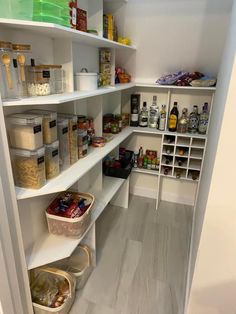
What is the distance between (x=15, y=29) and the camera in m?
1.06

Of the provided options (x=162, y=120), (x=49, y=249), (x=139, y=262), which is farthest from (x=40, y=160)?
(x=162, y=120)

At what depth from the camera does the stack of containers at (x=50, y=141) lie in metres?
1.16

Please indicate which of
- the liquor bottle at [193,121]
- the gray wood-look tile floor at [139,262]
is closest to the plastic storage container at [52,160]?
the gray wood-look tile floor at [139,262]

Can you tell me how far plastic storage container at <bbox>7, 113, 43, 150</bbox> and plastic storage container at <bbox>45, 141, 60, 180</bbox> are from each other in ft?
0.37

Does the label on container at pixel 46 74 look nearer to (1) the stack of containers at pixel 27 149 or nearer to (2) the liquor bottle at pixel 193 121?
(1) the stack of containers at pixel 27 149

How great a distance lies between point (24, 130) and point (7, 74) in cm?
24

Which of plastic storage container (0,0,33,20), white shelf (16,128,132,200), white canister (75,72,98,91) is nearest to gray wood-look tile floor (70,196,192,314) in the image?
white shelf (16,128,132,200)

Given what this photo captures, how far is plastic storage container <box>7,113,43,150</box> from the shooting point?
1041mm

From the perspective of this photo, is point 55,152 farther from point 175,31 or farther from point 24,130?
point 175,31

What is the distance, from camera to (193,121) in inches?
86.2

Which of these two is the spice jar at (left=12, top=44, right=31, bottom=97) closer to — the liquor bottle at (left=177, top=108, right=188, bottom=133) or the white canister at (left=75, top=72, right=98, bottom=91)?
the white canister at (left=75, top=72, right=98, bottom=91)

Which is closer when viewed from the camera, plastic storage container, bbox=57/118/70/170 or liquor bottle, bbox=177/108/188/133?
plastic storage container, bbox=57/118/70/170

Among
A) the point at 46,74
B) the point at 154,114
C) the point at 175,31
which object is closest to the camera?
the point at 46,74

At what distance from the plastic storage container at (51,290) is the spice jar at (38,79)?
3.43 ft
